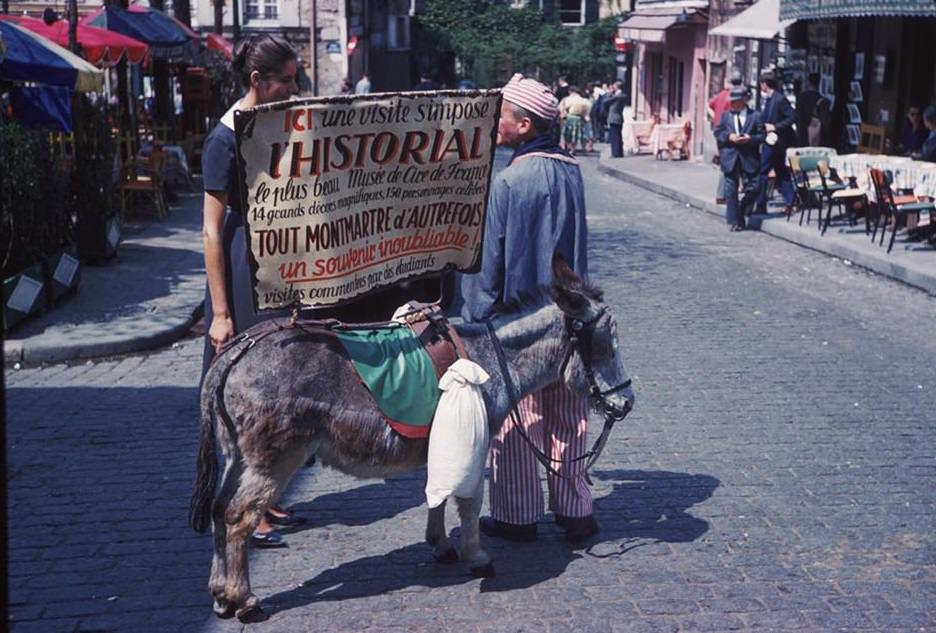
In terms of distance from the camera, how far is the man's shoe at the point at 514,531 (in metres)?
5.48

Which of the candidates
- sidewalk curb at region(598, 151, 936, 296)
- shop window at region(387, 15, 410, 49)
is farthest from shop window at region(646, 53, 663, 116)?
shop window at region(387, 15, 410, 49)

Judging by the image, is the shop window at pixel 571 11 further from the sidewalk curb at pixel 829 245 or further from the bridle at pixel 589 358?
the bridle at pixel 589 358

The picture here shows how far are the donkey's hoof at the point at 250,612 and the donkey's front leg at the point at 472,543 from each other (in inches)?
34.2

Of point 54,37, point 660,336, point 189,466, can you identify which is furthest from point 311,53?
point 189,466

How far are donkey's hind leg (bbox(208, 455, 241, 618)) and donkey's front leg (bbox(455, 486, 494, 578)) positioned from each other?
0.90m

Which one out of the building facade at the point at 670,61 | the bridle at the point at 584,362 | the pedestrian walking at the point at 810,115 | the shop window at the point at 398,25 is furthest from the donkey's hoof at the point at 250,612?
the shop window at the point at 398,25

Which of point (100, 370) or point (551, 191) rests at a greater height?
point (551, 191)

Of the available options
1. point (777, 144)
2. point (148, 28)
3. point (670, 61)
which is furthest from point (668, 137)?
point (148, 28)

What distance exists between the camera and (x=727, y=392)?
821cm

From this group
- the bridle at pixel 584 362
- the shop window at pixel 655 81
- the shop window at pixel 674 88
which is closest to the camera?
the bridle at pixel 584 362

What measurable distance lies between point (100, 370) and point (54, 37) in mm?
9169

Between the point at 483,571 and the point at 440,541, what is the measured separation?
275 millimetres

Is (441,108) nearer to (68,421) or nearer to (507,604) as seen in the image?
(507,604)

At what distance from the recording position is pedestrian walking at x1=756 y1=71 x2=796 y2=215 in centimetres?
1756
